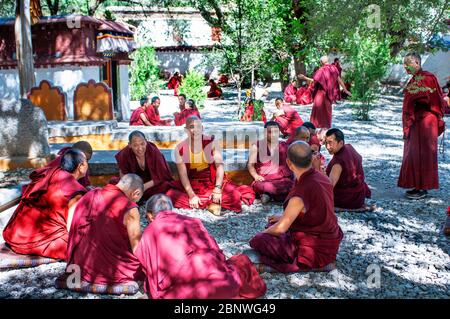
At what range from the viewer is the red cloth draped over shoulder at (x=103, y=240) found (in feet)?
12.1

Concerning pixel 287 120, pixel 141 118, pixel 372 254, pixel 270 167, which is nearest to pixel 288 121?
pixel 287 120

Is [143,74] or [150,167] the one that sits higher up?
[143,74]

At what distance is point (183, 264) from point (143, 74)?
1814 cm

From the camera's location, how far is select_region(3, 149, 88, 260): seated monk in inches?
169

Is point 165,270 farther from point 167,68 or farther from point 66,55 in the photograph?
point 167,68

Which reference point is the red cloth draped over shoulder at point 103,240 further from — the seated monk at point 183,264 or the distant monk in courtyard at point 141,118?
the distant monk in courtyard at point 141,118

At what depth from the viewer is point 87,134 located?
31.2 feet

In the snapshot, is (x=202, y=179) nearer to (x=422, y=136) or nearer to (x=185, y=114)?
(x=422, y=136)

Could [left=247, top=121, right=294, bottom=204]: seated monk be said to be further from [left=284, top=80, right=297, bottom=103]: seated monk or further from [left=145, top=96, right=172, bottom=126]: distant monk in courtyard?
[left=284, top=80, right=297, bottom=103]: seated monk

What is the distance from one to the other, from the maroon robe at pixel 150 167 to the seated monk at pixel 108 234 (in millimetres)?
2173

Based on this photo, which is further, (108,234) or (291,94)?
(291,94)

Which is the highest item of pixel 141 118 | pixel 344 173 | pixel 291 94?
pixel 291 94

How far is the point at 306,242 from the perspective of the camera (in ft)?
13.3

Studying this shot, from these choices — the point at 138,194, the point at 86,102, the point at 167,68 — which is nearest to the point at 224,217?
the point at 138,194
